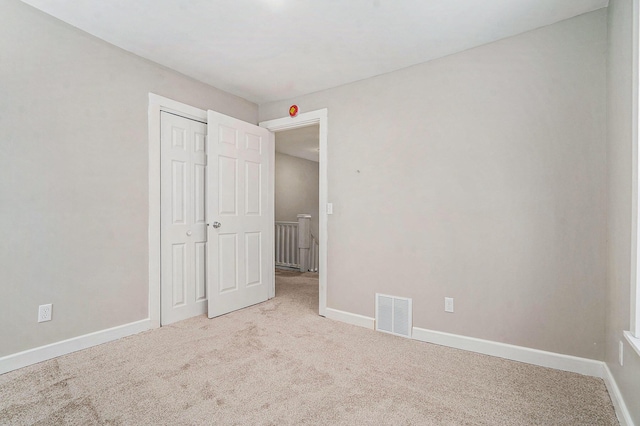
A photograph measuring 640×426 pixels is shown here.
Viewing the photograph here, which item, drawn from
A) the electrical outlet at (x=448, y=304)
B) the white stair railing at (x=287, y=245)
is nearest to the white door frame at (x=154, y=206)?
the electrical outlet at (x=448, y=304)

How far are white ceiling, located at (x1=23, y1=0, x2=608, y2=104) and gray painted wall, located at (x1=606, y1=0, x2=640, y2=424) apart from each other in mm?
477

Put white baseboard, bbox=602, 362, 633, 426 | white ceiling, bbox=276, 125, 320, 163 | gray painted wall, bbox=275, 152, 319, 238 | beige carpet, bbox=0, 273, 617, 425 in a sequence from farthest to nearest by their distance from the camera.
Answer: gray painted wall, bbox=275, 152, 319, 238, white ceiling, bbox=276, 125, 320, 163, beige carpet, bbox=0, 273, 617, 425, white baseboard, bbox=602, 362, 633, 426

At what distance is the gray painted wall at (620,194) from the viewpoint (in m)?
1.51

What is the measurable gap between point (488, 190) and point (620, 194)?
78 centimetres

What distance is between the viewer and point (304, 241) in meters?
5.79

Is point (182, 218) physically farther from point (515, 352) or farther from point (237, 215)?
point (515, 352)

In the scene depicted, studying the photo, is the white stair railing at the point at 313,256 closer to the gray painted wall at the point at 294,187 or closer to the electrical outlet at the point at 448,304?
the gray painted wall at the point at 294,187

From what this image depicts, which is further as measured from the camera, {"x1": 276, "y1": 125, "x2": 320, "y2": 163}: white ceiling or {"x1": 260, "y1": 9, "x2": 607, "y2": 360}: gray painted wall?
{"x1": 276, "y1": 125, "x2": 320, "y2": 163}: white ceiling

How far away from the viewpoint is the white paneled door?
9.51 feet

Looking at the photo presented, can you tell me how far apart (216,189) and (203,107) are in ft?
2.87

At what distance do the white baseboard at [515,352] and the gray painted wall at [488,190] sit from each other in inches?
2.1

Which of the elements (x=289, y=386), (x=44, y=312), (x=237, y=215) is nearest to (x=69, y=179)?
(x=44, y=312)

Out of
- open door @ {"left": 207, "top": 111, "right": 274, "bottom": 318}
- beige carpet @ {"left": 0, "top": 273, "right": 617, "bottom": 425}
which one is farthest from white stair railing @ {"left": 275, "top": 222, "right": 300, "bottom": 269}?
beige carpet @ {"left": 0, "top": 273, "right": 617, "bottom": 425}

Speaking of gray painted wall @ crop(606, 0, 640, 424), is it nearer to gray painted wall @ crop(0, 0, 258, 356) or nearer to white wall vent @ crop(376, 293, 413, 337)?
white wall vent @ crop(376, 293, 413, 337)
